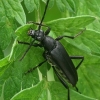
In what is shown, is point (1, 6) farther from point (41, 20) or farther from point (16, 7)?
point (41, 20)

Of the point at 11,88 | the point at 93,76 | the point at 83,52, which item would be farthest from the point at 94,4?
the point at 11,88

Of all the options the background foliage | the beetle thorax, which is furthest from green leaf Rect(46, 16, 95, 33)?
the beetle thorax

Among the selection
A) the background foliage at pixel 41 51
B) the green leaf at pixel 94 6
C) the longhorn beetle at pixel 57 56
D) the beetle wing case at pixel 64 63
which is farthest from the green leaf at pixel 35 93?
the green leaf at pixel 94 6

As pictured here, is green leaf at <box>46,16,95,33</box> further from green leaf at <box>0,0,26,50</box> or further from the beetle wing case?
green leaf at <box>0,0,26,50</box>

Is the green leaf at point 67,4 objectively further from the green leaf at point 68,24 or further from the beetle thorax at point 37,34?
the beetle thorax at point 37,34

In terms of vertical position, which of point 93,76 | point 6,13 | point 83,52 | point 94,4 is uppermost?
point 6,13
